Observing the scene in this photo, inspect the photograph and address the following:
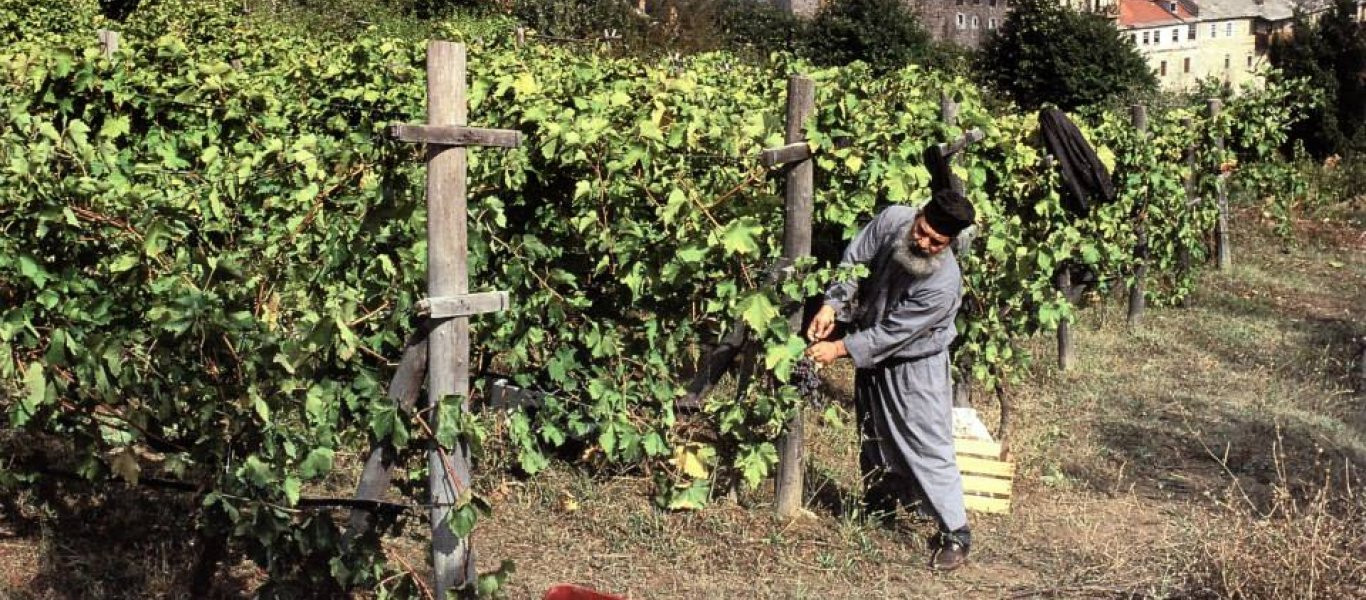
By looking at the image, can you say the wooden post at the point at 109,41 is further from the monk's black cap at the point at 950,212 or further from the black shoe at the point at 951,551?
the black shoe at the point at 951,551

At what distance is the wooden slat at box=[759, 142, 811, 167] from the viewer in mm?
4832

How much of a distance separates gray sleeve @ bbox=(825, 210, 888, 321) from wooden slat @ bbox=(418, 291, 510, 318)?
173cm

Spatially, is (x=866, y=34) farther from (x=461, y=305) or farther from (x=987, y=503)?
(x=461, y=305)

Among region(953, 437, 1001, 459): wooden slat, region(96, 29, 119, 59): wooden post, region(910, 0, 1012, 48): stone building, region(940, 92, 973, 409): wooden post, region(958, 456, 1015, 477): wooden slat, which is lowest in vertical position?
region(958, 456, 1015, 477): wooden slat

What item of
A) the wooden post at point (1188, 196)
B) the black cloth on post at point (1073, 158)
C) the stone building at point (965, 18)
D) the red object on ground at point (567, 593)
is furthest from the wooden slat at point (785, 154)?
the stone building at point (965, 18)

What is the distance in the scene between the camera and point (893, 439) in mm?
5160

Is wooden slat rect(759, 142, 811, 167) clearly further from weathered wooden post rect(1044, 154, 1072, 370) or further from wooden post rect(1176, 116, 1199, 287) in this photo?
wooden post rect(1176, 116, 1199, 287)

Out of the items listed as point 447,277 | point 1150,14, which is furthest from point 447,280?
point 1150,14

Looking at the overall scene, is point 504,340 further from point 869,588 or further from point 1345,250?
point 1345,250

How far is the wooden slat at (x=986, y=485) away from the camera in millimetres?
5602

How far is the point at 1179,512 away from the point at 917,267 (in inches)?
70.9

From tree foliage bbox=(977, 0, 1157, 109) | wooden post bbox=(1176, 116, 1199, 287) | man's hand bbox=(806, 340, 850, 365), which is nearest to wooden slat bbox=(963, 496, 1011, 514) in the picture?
man's hand bbox=(806, 340, 850, 365)

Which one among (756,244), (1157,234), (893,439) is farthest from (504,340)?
(1157,234)

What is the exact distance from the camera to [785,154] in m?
4.89
